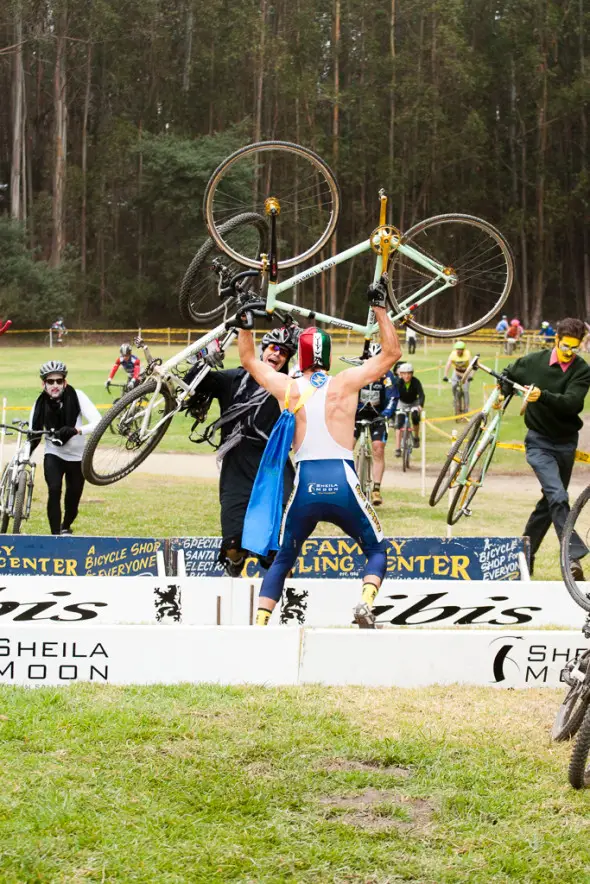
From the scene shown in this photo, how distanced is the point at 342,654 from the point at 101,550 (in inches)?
123

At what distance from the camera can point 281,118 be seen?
194 feet

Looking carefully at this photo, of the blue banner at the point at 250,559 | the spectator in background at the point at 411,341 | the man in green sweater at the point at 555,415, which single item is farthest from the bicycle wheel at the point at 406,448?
the spectator in background at the point at 411,341

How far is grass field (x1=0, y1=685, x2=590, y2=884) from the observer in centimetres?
425

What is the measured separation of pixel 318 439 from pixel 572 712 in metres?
1.92

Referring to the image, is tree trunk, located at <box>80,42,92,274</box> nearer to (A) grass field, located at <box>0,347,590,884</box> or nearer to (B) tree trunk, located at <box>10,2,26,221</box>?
(B) tree trunk, located at <box>10,2,26,221</box>

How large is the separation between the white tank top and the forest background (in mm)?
48469

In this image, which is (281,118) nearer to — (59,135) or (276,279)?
(59,135)

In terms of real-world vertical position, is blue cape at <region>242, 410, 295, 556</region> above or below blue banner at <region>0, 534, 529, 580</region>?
above

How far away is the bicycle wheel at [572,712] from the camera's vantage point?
209 inches

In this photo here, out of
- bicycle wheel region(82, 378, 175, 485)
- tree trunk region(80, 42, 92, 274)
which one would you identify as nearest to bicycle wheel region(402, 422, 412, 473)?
bicycle wheel region(82, 378, 175, 485)

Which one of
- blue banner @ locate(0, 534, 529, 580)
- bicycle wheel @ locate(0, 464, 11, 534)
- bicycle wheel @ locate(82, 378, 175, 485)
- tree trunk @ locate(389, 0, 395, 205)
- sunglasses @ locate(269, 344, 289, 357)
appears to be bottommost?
bicycle wheel @ locate(0, 464, 11, 534)

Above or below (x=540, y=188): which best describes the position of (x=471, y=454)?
below

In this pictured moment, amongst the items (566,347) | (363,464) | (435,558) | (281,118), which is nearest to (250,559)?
(435,558)

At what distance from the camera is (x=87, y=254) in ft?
197
